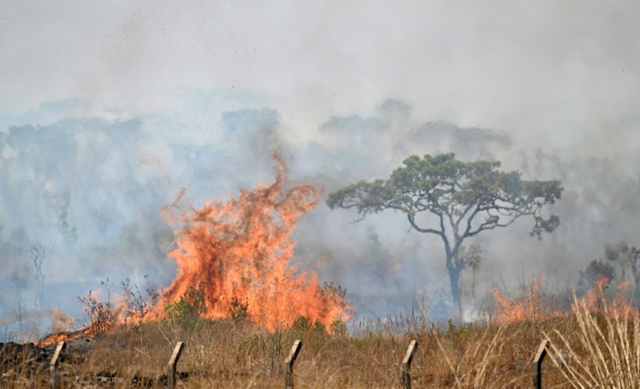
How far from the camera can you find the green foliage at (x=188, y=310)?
59.3 ft

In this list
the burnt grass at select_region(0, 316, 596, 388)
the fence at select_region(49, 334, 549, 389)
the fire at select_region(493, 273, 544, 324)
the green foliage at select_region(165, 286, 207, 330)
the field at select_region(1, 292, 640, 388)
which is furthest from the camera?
the green foliage at select_region(165, 286, 207, 330)

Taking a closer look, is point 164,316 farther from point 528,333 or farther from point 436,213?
point 436,213

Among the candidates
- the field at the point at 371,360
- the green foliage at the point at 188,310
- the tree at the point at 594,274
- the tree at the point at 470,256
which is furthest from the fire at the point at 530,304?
the tree at the point at 594,274

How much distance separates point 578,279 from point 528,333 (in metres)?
29.1

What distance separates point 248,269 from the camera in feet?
67.8

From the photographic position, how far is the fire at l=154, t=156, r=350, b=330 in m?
19.8

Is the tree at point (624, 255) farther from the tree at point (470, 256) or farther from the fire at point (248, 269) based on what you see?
the fire at point (248, 269)

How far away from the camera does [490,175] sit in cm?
3872

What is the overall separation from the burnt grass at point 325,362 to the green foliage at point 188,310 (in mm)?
1437

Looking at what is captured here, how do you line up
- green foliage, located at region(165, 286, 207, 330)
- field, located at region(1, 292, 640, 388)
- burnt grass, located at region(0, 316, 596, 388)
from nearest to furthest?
field, located at region(1, 292, 640, 388), burnt grass, located at region(0, 316, 596, 388), green foliage, located at region(165, 286, 207, 330)

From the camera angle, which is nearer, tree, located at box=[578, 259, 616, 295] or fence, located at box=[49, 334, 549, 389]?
fence, located at box=[49, 334, 549, 389]

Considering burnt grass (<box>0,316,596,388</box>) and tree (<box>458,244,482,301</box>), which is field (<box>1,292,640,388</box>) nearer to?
burnt grass (<box>0,316,596,388</box>)

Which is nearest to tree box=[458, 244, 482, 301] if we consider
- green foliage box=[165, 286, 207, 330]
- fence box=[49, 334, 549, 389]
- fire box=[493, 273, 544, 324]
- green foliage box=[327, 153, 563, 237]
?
green foliage box=[327, 153, 563, 237]

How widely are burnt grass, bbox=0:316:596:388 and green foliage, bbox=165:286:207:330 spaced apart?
1437 mm
